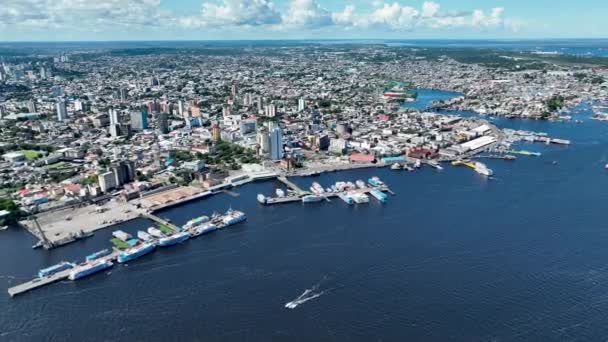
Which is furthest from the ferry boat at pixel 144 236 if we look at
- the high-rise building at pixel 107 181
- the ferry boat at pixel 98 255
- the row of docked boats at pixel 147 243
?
the high-rise building at pixel 107 181

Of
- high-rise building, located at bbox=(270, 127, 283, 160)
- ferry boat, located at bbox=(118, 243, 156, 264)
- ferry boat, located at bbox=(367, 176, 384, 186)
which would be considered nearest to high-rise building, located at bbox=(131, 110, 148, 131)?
high-rise building, located at bbox=(270, 127, 283, 160)

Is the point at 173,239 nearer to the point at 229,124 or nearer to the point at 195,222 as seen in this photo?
the point at 195,222

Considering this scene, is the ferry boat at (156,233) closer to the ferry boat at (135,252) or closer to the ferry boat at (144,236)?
the ferry boat at (144,236)

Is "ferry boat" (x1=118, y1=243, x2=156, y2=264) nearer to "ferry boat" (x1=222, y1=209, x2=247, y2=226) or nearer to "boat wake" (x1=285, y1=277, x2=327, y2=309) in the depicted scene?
"ferry boat" (x1=222, y1=209, x2=247, y2=226)

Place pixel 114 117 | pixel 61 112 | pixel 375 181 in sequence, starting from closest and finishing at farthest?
pixel 375 181
pixel 114 117
pixel 61 112

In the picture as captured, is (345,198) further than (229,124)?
No

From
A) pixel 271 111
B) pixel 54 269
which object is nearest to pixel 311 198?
pixel 54 269
